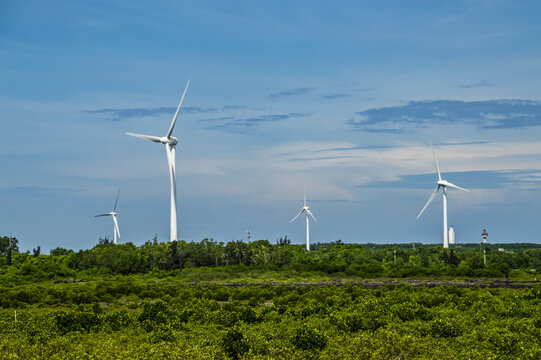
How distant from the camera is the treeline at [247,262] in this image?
14000cm

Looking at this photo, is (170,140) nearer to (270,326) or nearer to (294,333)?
(270,326)

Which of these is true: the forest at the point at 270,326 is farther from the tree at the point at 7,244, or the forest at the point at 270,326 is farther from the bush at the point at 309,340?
the tree at the point at 7,244

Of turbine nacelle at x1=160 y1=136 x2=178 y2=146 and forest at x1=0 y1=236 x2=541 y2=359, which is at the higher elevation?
turbine nacelle at x1=160 y1=136 x2=178 y2=146

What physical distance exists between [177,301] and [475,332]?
43465mm

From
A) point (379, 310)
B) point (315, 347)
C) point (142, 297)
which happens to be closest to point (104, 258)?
point (142, 297)

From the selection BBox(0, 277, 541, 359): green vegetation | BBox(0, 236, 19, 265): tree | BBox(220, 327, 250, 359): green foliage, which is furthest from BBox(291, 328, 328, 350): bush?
BBox(0, 236, 19, 265): tree

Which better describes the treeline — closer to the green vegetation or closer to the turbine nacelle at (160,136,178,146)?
the turbine nacelle at (160,136,178,146)

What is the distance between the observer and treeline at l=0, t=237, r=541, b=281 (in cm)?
14000

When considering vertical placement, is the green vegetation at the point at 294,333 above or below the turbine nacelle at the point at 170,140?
below

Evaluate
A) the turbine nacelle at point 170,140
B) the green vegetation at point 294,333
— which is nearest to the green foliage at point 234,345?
the green vegetation at point 294,333

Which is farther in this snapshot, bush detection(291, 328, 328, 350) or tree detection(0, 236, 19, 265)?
tree detection(0, 236, 19, 265)

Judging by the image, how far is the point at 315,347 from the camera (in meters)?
34.9

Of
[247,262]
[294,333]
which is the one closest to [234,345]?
[294,333]

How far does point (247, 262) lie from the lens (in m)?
171
